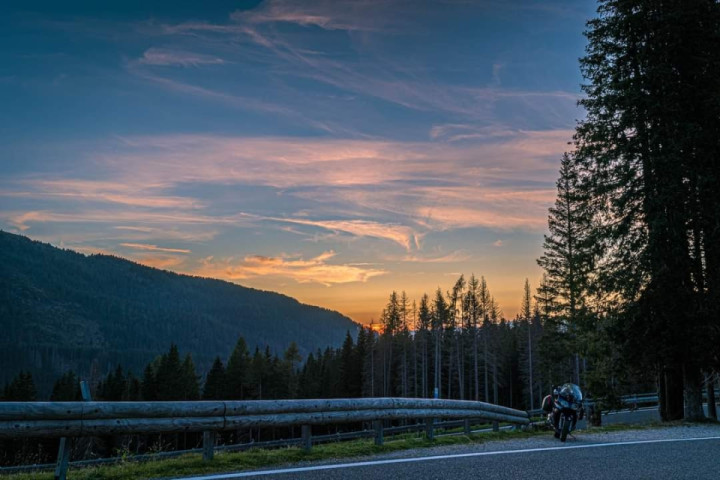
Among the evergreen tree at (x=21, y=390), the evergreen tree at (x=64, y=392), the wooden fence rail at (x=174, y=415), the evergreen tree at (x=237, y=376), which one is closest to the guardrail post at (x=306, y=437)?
the wooden fence rail at (x=174, y=415)

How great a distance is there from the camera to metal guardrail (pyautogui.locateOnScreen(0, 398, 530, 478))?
6.73m

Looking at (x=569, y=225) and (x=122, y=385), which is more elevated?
(x=569, y=225)

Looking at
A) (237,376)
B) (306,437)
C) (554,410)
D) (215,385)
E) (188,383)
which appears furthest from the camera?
(237,376)

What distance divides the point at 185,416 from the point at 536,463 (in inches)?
213

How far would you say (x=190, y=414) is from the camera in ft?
26.5

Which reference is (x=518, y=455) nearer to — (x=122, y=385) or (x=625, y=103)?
(x=625, y=103)

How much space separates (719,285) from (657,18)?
910 cm

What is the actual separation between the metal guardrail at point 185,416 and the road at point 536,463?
96 centimetres

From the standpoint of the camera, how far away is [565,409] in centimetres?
1289

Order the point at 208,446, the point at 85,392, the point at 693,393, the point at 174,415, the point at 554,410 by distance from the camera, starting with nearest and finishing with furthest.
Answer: the point at 85,392 → the point at 174,415 → the point at 208,446 → the point at 554,410 → the point at 693,393

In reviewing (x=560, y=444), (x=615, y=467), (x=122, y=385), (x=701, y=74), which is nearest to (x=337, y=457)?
(x=615, y=467)

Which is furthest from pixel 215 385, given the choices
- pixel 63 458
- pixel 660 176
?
pixel 63 458

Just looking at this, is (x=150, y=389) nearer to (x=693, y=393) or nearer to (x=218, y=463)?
(x=693, y=393)

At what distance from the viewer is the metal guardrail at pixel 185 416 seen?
22.1 feet
